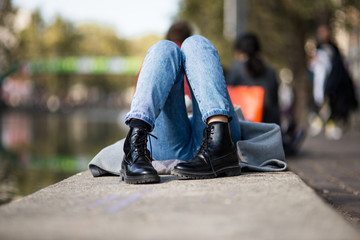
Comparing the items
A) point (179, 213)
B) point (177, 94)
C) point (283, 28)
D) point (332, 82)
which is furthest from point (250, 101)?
point (283, 28)

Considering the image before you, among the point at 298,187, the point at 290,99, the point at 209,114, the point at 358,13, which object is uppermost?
the point at 358,13

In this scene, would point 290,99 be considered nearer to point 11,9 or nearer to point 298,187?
point 298,187

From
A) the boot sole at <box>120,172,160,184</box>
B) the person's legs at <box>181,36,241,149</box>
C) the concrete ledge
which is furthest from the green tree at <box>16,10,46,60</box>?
the concrete ledge

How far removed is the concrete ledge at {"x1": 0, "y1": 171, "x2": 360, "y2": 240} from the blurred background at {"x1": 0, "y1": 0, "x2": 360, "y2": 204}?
2807 mm

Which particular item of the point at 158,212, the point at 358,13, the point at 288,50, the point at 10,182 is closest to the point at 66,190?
the point at 158,212

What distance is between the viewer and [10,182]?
6.07 metres

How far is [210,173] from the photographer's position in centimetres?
280

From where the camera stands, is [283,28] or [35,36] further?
[35,36]

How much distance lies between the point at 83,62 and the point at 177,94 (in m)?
62.0

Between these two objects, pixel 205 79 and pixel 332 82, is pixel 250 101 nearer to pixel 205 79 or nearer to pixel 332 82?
pixel 205 79

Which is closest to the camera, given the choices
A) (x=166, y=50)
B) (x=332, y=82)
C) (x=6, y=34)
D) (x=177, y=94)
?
(x=166, y=50)

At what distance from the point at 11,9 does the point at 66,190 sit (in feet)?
157

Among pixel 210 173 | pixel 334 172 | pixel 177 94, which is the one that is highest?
pixel 177 94

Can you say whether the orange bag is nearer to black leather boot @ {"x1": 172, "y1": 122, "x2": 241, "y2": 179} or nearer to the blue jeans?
the blue jeans
